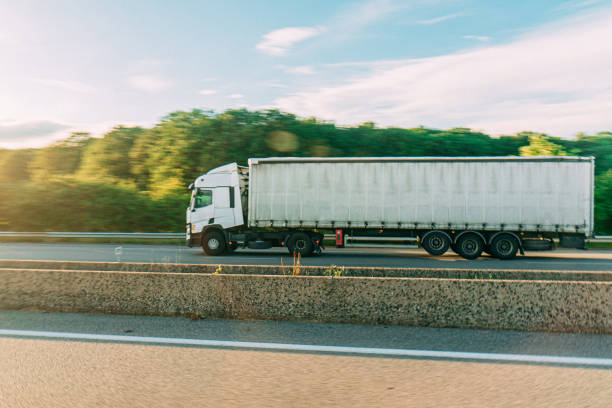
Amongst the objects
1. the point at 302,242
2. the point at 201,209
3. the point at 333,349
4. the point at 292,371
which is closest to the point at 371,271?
the point at 333,349

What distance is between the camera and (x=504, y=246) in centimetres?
1572

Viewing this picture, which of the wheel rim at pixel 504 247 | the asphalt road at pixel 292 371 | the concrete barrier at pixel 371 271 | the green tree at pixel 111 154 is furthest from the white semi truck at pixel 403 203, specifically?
the green tree at pixel 111 154

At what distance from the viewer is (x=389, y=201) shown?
16.4 meters

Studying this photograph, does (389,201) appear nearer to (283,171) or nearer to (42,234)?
(283,171)

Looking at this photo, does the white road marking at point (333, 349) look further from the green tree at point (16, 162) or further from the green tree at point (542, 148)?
Answer: the green tree at point (16, 162)

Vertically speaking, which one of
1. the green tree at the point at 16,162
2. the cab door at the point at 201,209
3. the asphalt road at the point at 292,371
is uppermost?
the green tree at the point at 16,162

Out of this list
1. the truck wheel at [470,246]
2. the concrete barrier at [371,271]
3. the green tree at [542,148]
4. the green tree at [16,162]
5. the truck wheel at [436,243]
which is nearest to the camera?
the concrete barrier at [371,271]

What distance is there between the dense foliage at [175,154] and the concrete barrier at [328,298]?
22.2m

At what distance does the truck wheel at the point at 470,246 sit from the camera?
15.8 metres

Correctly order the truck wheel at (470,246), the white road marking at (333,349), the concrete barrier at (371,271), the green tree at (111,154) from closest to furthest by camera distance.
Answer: the white road marking at (333,349) → the concrete barrier at (371,271) → the truck wheel at (470,246) → the green tree at (111,154)

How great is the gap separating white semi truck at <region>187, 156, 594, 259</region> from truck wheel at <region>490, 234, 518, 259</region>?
3cm

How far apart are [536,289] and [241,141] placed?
108 feet

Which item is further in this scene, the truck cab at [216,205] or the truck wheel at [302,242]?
the truck cab at [216,205]

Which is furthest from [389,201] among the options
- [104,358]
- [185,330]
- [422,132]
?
[422,132]
